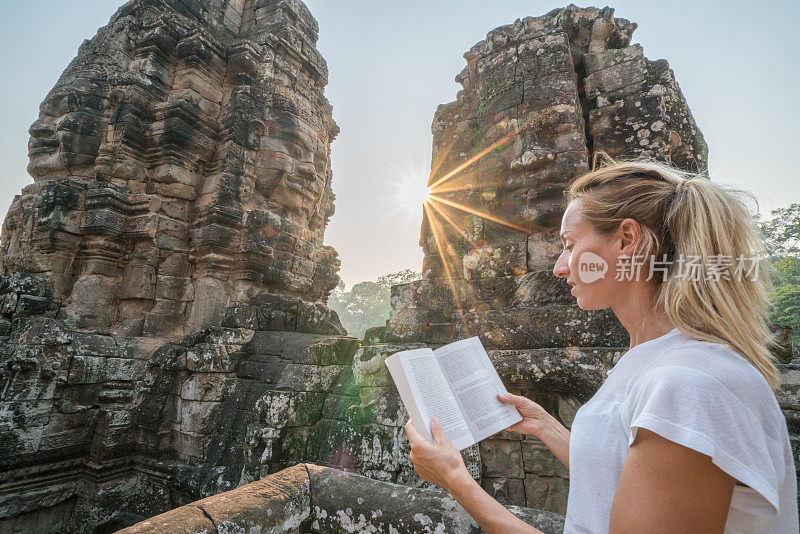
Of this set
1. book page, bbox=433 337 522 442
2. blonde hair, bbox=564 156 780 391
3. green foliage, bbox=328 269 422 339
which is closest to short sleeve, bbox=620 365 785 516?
blonde hair, bbox=564 156 780 391

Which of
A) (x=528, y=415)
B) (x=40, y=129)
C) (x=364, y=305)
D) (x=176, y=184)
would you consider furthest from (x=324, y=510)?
(x=364, y=305)

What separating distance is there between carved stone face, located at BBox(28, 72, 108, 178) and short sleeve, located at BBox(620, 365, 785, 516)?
27.2 feet

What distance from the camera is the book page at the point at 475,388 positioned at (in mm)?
1351

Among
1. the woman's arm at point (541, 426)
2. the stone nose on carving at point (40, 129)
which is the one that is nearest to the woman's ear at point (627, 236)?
the woman's arm at point (541, 426)

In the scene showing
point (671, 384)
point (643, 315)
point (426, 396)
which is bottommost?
point (426, 396)

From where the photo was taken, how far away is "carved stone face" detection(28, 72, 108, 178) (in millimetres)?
6109

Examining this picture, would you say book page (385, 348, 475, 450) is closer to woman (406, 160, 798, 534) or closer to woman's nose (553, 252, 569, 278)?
woman (406, 160, 798, 534)

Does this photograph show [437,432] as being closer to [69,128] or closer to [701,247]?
[701,247]

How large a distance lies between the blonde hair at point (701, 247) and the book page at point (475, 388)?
2.32 feet

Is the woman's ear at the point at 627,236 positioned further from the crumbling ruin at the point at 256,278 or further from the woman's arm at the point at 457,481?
the crumbling ruin at the point at 256,278

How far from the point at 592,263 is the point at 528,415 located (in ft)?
2.33

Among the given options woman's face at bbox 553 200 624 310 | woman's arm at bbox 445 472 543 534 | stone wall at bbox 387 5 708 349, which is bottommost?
woman's arm at bbox 445 472 543 534

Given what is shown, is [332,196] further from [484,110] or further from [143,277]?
[484,110]

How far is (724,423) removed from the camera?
67 cm
